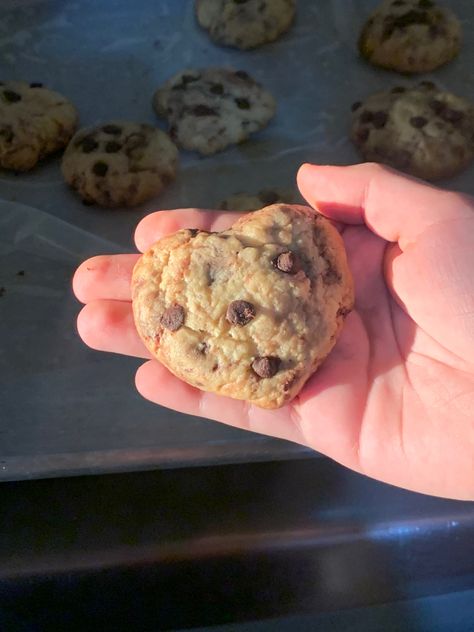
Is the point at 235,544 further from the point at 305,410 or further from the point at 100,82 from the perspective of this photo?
the point at 100,82

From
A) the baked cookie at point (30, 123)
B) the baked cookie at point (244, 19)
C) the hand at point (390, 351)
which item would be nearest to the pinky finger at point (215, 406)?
the hand at point (390, 351)

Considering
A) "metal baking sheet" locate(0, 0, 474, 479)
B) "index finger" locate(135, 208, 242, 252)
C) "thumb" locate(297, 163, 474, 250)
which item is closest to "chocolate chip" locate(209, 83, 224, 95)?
"metal baking sheet" locate(0, 0, 474, 479)

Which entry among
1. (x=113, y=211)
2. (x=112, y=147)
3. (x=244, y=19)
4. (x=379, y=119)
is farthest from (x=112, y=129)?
(x=379, y=119)

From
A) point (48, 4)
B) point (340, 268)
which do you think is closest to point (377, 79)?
point (48, 4)

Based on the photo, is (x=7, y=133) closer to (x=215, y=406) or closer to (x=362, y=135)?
(x=362, y=135)

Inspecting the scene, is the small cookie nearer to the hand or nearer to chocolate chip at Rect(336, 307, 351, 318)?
the hand

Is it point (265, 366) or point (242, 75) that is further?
point (242, 75)
